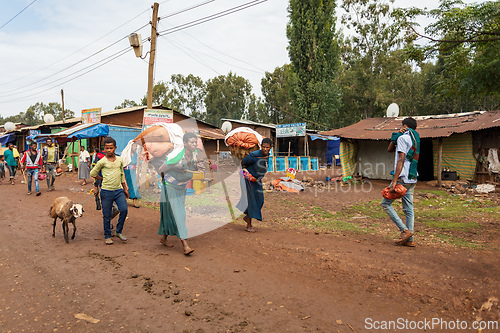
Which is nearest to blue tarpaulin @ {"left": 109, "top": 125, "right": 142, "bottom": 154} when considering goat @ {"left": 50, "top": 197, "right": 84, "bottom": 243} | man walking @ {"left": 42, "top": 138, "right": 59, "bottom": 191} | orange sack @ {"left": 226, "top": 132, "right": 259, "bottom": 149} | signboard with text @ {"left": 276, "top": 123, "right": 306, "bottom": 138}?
man walking @ {"left": 42, "top": 138, "right": 59, "bottom": 191}

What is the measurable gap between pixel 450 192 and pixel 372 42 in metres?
27.0

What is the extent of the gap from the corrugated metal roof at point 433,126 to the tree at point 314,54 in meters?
14.2

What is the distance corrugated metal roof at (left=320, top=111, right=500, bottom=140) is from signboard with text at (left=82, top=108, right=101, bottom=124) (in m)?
13.9

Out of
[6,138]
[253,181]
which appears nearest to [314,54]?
[253,181]

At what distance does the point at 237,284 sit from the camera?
3859mm

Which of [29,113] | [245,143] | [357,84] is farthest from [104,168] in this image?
[29,113]

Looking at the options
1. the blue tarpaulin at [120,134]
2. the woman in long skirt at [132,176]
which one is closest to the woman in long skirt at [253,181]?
the woman in long skirt at [132,176]

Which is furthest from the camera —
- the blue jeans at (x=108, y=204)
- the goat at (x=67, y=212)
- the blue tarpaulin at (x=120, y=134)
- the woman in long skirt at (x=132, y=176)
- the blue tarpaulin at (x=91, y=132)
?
the blue tarpaulin at (x=120, y=134)

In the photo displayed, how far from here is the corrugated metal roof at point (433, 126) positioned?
12414mm

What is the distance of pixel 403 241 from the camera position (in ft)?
17.3

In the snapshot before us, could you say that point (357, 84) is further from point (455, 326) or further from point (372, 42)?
point (455, 326)

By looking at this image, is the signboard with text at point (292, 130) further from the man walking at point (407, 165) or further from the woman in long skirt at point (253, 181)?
the man walking at point (407, 165)

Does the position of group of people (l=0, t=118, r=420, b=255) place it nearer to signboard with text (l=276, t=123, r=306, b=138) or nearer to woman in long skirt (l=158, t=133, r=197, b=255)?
woman in long skirt (l=158, t=133, r=197, b=255)

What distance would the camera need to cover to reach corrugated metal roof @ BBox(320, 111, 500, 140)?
12.4 m
